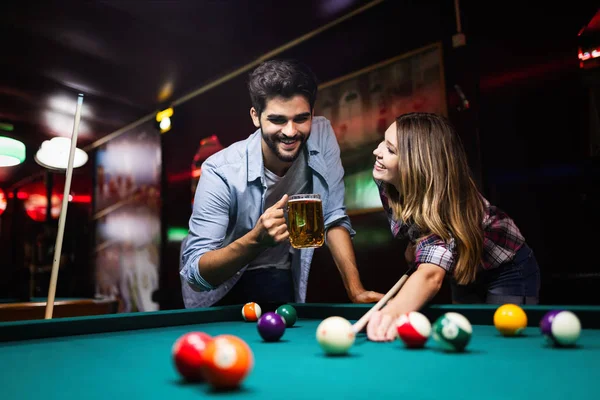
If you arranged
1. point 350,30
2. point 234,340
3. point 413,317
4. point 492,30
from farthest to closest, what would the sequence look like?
1. point 350,30
2. point 492,30
3. point 413,317
4. point 234,340

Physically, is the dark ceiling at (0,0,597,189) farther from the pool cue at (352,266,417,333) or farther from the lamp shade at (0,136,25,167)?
the pool cue at (352,266,417,333)

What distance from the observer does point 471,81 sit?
303 cm

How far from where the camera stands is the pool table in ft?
2.67

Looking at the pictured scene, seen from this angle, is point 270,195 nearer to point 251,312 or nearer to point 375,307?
point 251,312

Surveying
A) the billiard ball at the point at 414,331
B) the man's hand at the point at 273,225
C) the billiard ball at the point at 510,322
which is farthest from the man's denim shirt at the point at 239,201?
the billiard ball at the point at 414,331

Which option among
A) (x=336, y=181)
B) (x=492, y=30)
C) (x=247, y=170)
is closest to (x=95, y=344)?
(x=247, y=170)

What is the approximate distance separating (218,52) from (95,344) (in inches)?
137

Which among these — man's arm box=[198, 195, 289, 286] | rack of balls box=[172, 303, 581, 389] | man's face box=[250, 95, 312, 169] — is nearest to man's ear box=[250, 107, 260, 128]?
man's face box=[250, 95, 312, 169]

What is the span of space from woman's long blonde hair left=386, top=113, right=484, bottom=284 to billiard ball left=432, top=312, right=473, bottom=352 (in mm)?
865

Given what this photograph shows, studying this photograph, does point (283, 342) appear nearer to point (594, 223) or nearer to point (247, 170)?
point (594, 223)

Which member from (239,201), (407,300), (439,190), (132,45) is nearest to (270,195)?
(239,201)

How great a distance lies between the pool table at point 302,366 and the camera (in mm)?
815

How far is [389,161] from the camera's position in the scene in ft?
8.45

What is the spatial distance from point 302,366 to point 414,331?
36 centimetres
